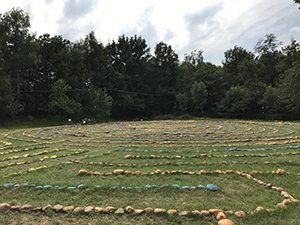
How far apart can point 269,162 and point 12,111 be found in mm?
31143

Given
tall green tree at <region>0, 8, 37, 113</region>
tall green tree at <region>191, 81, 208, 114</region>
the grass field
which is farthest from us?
tall green tree at <region>191, 81, 208, 114</region>

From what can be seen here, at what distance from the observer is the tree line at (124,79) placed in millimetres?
38094

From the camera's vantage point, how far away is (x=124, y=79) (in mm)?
55406

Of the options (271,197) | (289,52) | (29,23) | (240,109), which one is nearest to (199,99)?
(240,109)

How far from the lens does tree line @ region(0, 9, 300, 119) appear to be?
38.1 m

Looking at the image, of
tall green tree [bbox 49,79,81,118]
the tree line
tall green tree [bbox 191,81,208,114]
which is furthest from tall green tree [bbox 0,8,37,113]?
tall green tree [bbox 191,81,208,114]

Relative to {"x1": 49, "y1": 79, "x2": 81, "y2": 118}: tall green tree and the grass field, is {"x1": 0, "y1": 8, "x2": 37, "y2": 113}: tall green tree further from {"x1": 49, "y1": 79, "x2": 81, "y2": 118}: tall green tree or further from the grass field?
the grass field

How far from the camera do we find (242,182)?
7973 mm

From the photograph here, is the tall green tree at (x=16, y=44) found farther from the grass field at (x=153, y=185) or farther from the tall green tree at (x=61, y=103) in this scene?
the grass field at (x=153, y=185)

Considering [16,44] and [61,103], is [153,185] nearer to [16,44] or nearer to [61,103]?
[61,103]

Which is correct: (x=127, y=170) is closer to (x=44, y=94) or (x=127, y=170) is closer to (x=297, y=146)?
(x=297, y=146)

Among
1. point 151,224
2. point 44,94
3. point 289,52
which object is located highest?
point 289,52

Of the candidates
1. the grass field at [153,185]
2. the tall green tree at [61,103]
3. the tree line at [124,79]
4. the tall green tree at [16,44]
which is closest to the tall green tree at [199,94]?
the tree line at [124,79]

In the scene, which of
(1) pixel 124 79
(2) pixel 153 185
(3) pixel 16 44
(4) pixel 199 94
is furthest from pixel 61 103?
(2) pixel 153 185
